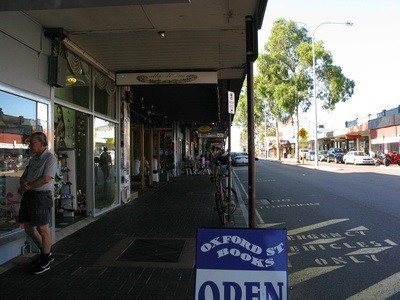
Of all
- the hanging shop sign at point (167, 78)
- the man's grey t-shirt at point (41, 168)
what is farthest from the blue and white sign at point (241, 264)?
the hanging shop sign at point (167, 78)

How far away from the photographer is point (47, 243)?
529 cm

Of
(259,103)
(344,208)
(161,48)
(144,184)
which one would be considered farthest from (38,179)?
(259,103)

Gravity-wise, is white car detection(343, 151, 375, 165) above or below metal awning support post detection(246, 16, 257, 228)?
below

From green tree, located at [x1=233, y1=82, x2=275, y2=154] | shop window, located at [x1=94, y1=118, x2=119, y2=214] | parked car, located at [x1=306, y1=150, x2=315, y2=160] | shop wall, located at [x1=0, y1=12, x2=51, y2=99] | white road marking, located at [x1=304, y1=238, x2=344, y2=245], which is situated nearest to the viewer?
shop wall, located at [x1=0, y1=12, x2=51, y2=99]

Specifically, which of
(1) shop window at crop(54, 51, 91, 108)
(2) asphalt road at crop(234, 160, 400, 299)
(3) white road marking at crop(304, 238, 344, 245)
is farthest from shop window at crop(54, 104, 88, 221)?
(3) white road marking at crop(304, 238, 344, 245)

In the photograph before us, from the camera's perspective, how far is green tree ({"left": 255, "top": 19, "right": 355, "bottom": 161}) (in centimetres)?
3866

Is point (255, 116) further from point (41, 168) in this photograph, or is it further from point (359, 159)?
point (41, 168)

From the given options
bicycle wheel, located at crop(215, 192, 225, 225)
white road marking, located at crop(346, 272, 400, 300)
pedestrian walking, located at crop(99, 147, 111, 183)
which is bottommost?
white road marking, located at crop(346, 272, 400, 300)

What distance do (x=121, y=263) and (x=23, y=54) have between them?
339 cm

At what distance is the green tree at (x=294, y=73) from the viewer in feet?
127

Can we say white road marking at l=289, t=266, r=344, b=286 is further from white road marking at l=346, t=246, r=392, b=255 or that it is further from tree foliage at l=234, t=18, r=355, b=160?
tree foliage at l=234, t=18, r=355, b=160

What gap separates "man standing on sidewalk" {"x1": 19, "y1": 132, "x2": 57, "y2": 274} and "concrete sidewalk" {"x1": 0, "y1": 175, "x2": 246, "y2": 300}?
0.33 meters

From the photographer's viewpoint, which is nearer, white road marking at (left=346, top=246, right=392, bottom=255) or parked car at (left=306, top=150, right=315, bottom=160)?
white road marking at (left=346, top=246, right=392, bottom=255)

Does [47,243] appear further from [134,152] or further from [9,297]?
[134,152]
